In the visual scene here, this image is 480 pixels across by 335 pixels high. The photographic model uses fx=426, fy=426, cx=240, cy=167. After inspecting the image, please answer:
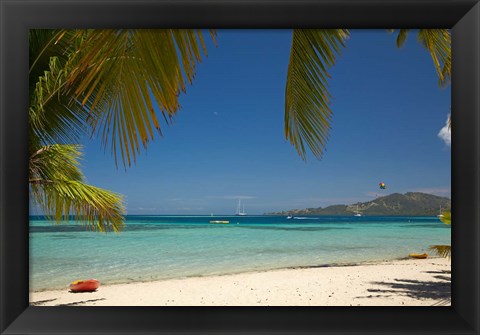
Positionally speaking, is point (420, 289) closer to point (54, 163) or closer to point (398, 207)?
point (398, 207)

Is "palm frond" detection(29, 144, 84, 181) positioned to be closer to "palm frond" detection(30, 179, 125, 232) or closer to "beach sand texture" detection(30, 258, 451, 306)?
"palm frond" detection(30, 179, 125, 232)

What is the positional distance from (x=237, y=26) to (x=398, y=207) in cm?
1015

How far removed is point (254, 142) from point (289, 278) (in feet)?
18.3

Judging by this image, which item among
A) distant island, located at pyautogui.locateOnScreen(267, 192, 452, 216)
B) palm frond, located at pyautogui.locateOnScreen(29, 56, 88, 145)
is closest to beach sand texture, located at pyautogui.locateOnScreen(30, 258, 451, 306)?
distant island, located at pyautogui.locateOnScreen(267, 192, 452, 216)

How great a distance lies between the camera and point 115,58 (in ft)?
3.94

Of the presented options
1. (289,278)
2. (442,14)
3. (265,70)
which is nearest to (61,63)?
(442,14)

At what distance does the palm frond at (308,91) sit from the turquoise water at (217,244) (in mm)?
6987

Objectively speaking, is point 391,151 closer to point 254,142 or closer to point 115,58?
point 254,142

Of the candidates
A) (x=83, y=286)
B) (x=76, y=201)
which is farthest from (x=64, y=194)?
(x=83, y=286)

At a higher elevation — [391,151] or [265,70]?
[265,70]

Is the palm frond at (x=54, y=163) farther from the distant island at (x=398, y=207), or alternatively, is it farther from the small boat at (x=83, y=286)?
the distant island at (x=398, y=207)

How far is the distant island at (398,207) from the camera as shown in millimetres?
9305

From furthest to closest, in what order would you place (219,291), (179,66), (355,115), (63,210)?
(355,115) < (219,291) < (63,210) < (179,66)

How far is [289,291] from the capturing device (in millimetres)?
6781
